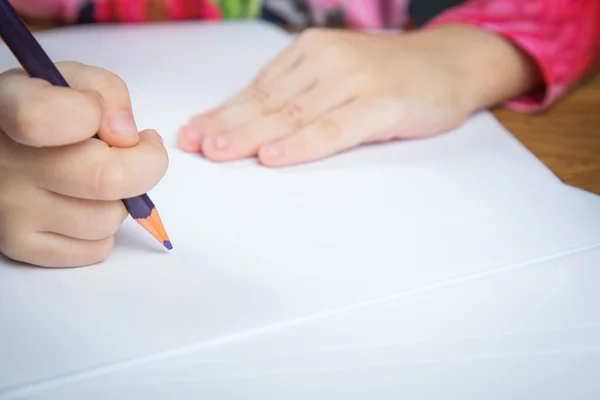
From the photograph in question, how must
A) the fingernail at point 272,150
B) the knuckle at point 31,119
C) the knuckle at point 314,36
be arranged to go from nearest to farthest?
the knuckle at point 31,119 → the fingernail at point 272,150 → the knuckle at point 314,36

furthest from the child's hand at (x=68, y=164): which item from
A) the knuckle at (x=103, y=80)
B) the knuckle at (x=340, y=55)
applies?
the knuckle at (x=340, y=55)

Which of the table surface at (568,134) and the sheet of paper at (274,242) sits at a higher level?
the sheet of paper at (274,242)

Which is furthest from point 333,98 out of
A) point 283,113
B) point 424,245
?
point 424,245

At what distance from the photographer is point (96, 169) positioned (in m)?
0.29

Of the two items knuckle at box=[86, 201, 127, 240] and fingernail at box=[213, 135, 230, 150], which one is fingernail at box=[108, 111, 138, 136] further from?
fingernail at box=[213, 135, 230, 150]

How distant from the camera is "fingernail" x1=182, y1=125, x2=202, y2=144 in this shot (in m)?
0.44

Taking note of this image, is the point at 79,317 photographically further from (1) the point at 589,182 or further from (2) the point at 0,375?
(1) the point at 589,182

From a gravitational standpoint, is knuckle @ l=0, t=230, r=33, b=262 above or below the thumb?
below

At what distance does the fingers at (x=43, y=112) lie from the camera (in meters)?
0.26

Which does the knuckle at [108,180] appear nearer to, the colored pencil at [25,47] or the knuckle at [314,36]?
the colored pencil at [25,47]

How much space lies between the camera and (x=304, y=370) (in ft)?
0.91

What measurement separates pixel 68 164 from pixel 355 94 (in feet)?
0.90

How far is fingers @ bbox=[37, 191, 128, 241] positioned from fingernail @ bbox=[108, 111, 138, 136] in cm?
4

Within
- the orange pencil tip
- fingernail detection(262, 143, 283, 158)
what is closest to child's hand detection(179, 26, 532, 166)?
fingernail detection(262, 143, 283, 158)
